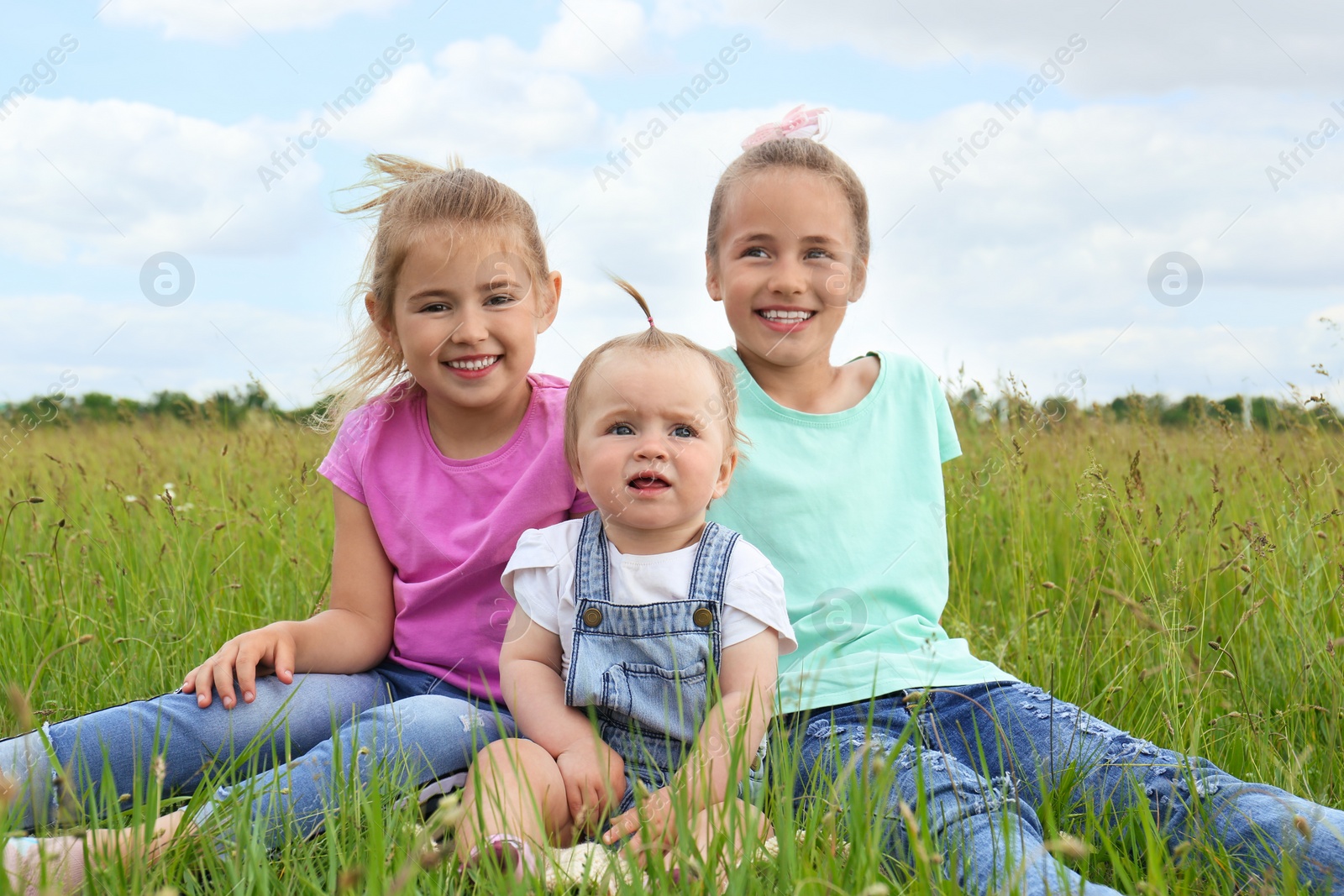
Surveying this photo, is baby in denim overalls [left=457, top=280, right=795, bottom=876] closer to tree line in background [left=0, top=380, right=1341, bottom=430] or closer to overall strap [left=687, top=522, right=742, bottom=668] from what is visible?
overall strap [left=687, top=522, right=742, bottom=668]

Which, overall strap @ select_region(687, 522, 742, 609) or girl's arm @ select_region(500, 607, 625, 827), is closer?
girl's arm @ select_region(500, 607, 625, 827)

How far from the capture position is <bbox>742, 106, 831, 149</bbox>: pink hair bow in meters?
2.95

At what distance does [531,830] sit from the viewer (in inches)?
78.4

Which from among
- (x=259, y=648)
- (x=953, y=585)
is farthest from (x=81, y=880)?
(x=953, y=585)

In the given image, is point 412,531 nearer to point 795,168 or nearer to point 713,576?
point 713,576

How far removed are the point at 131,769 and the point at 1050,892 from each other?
1.85 metres

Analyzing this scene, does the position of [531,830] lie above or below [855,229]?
below

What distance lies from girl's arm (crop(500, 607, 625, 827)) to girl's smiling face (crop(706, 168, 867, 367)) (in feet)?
3.16

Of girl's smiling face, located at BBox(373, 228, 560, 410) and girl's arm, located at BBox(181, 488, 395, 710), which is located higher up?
girl's smiling face, located at BBox(373, 228, 560, 410)

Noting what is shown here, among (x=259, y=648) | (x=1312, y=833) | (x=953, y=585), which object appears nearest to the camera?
(x=1312, y=833)

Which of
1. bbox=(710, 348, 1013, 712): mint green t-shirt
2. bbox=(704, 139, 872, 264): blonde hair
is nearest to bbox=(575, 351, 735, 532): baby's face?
bbox=(710, 348, 1013, 712): mint green t-shirt

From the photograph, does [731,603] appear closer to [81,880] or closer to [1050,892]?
[1050,892]

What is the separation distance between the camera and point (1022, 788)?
90.2 inches

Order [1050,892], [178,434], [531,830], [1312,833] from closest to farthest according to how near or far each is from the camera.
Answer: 1. [1050,892]
2. [1312,833]
3. [531,830]
4. [178,434]
